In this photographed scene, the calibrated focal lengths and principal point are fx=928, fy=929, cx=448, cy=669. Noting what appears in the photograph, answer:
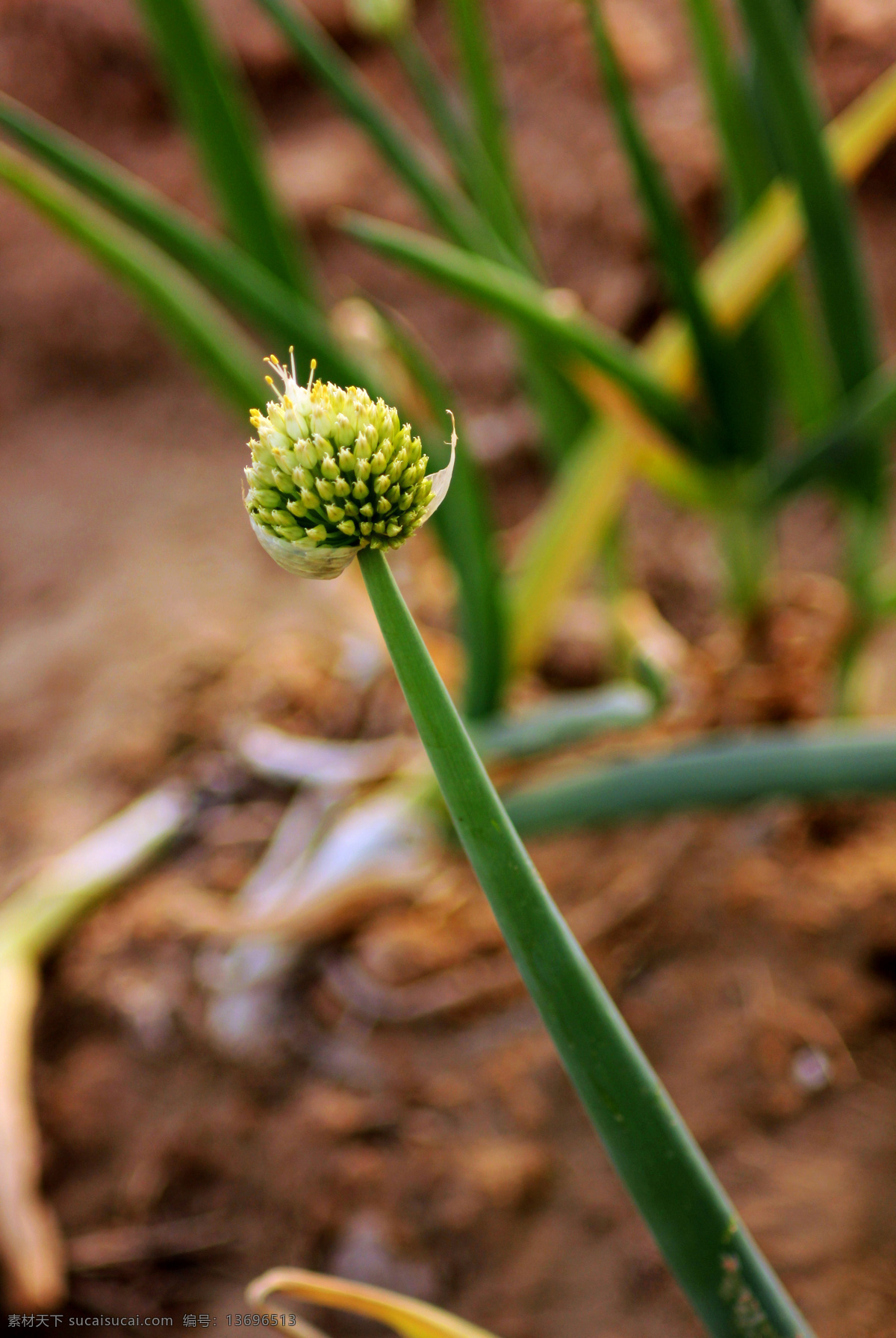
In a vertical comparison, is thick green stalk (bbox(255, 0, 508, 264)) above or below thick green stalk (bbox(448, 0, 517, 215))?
below

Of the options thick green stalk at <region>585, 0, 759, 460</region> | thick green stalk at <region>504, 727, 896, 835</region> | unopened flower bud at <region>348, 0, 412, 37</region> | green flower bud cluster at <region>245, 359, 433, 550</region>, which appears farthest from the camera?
unopened flower bud at <region>348, 0, 412, 37</region>

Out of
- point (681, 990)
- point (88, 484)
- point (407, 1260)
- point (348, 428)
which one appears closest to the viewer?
point (348, 428)

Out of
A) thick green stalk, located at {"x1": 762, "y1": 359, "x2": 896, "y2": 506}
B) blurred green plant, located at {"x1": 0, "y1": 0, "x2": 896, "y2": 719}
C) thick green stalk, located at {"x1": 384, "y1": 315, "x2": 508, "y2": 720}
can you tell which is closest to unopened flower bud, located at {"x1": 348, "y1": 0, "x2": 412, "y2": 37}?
blurred green plant, located at {"x1": 0, "y1": 0, "x2": 896, "y2": 719}

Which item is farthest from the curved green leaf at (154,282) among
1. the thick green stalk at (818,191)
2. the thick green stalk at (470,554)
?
the thick green stalk at (818,191)

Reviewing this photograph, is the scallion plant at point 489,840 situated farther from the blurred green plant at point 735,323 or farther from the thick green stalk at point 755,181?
the thick green stalk at point 755,181

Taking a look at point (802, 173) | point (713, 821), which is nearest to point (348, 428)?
point (802, 173)

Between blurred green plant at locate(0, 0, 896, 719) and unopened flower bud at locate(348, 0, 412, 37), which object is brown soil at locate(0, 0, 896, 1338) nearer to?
blurred green plant at locate(0, 0, 896, 719)

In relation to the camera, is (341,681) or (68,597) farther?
(68,597)

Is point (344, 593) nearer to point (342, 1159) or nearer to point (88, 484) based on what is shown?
point (342, 1159)
